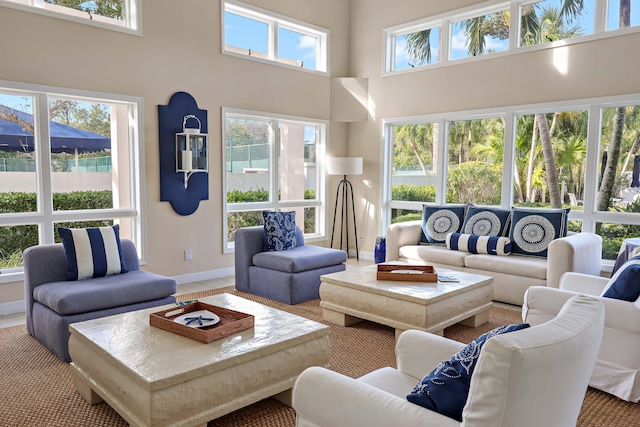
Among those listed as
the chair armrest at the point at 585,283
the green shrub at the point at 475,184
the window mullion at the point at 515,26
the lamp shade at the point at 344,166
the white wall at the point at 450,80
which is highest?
the window mullion at the point at 515,26

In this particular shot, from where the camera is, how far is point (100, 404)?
253cm

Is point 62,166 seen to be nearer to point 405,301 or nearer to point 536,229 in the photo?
point 405,301

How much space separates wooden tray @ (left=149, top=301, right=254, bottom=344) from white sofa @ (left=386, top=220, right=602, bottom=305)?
293 centimetres

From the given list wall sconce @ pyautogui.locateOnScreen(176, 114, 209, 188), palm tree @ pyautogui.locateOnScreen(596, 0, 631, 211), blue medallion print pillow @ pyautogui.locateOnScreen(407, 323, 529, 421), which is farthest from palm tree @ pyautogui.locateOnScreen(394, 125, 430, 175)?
blue medallion print pillow @ pyautogui.locateOnScreen(407, 323, 529, 421)

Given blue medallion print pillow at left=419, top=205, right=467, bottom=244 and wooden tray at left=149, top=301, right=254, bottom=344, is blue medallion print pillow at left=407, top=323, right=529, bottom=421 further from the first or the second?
blue medallion print pillow at left=419, top=205, right=467, bottom=244

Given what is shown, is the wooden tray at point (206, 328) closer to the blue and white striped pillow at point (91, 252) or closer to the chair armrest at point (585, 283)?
the blue and white striped pillow at point (91, 252)

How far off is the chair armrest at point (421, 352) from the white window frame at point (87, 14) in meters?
4.29

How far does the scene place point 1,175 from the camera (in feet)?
13.9

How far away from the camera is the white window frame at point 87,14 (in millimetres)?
4129

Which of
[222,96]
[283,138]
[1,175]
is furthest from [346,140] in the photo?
[1,175]

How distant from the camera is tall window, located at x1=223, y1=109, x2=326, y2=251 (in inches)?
232

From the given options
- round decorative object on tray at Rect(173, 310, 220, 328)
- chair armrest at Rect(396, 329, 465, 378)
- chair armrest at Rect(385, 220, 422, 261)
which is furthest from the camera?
chair armrest at Rect(385, 220, 422, 261)

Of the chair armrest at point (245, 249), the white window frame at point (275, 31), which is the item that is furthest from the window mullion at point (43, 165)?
the white window frame at point (275, 31)

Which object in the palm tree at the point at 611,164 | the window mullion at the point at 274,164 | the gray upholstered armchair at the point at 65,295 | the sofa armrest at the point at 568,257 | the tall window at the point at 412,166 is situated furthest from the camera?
the tall window at the point at 412,166
